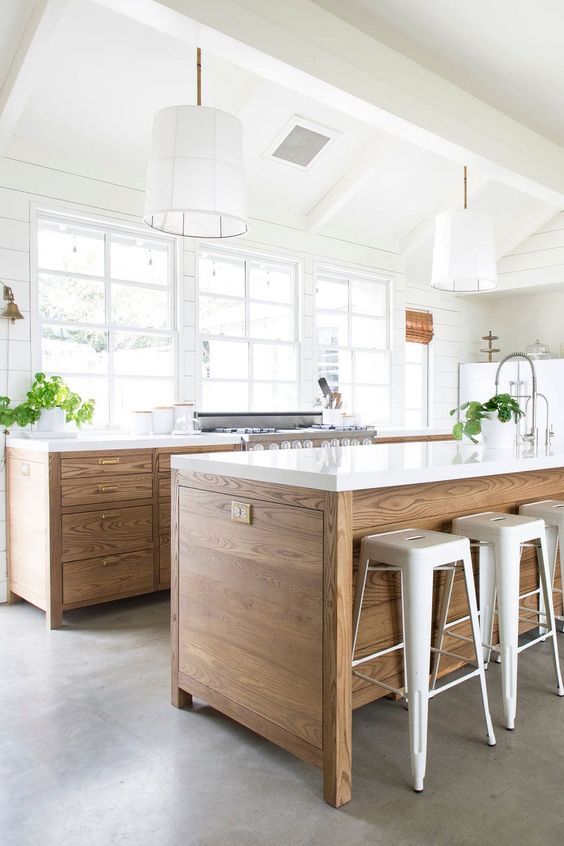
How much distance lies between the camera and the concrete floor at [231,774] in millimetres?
1731

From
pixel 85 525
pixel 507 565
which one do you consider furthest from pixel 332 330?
pixel 507 565

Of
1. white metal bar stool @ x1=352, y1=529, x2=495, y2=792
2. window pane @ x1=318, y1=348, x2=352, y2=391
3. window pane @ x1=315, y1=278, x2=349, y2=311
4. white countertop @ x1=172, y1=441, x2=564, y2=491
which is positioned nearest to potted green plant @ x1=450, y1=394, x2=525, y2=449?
white countertop @ x1=172, y1=441, x2=564, y2=491

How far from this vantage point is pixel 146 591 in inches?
150

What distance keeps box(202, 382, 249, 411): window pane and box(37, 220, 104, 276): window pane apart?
3.97 feet

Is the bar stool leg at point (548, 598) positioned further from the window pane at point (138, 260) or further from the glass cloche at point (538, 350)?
the glass cloche at point (538, 350)

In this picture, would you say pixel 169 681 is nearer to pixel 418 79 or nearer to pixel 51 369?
pixel 51 369

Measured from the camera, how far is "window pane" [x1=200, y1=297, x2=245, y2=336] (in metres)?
5.05

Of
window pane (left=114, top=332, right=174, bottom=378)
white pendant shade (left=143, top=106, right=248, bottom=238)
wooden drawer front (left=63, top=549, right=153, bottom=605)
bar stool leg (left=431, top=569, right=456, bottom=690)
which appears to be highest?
white pendant shade (left=143, top=106, right=248, bottom=238)

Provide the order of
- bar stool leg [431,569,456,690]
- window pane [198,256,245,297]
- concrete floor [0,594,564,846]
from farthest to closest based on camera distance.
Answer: window pane [198,256,245,297] < bar stool leg [431,569,456,690] < concrete floor [0,594,564,846]

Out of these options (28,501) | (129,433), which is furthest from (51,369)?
(28,501)

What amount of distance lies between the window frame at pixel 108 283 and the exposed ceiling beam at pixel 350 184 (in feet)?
4.65

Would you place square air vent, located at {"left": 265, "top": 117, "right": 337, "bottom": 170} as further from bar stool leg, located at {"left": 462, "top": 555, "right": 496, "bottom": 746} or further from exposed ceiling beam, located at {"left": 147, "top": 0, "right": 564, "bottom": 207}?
bar stool leg, located at {"left": 462, "top": 555, "right": 496, "bottom": 746}

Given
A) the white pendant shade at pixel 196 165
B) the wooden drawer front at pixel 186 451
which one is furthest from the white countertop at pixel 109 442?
the white pendant shade at pixel 196 165

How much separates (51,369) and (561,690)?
11.1 feet
